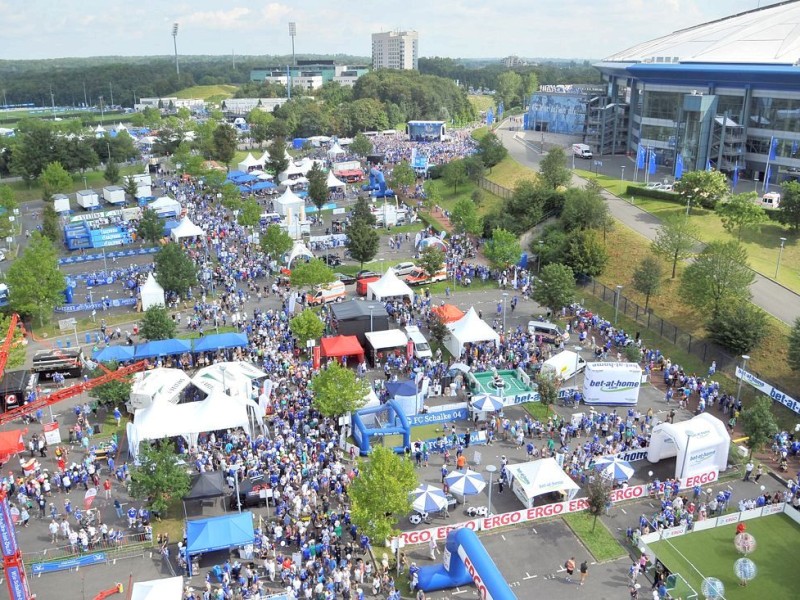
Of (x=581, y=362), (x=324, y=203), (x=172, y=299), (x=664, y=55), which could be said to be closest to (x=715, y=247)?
(x=581, y=362)

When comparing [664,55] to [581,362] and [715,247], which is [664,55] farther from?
[581,362]

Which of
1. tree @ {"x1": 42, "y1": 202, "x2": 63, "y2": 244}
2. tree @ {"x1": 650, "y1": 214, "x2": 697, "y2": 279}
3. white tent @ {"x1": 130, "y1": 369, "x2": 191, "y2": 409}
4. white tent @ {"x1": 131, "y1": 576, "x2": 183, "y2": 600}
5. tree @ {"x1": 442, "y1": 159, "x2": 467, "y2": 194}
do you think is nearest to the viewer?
white tent @ {"x1": 131, "y1": 576, "x2": 183, "y2": 600}

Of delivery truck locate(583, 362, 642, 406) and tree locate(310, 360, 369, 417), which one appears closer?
tree locate(310, 360, 369, 417)

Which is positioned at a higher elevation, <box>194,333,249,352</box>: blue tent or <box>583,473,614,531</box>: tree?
<box>194,333,249,352</box>: blue tent

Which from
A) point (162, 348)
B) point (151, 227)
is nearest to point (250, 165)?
point (151, 227)

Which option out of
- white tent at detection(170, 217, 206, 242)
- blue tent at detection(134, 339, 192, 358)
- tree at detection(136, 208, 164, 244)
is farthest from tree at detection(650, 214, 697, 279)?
tree at detection(136, 208, 164, 244)

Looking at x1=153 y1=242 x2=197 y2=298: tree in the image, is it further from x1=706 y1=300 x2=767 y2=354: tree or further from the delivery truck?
x1=706 y1=300 x2=767 y2=354: tree
